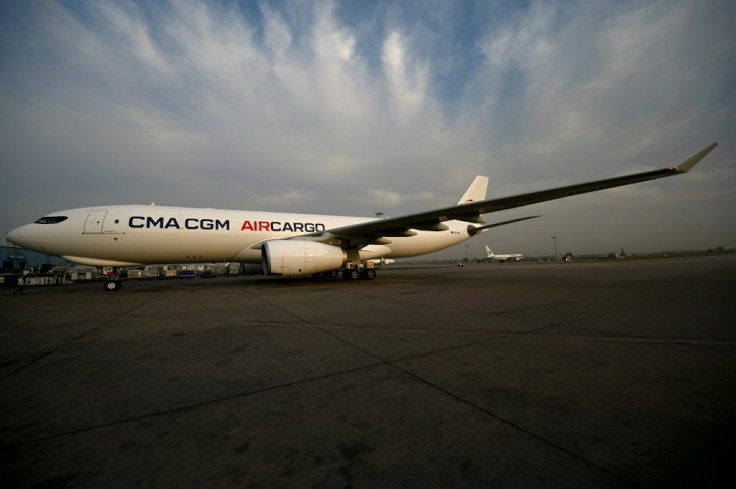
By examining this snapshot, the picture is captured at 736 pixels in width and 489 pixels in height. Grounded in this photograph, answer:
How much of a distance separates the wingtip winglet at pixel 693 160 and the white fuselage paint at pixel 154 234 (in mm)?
12639

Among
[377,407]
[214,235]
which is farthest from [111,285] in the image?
[377,407]

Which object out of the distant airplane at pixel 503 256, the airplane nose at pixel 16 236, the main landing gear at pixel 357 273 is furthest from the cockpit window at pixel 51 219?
the distant airplane at pixel 503 256

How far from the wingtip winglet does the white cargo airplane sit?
2.13m

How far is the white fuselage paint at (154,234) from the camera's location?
33.2ft

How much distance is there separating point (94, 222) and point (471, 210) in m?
13.5

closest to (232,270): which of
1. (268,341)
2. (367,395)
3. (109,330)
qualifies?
(109,330)

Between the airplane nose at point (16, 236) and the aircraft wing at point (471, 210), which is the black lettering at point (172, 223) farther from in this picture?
the aircraft wing at point (471, 210)

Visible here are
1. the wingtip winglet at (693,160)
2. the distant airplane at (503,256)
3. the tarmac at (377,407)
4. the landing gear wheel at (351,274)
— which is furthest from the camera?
the distant airplane at (503,256)

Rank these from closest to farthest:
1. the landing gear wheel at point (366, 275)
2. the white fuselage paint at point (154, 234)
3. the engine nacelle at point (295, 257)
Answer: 1. the engine nacelle at point (295, 257)
2. the white fuselage paint at point (154, 234)
3. the landing gear wheel at point (366, 275)

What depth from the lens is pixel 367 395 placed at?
201 centimetres

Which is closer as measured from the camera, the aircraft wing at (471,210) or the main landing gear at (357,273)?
the aircraft wing at (471,210)

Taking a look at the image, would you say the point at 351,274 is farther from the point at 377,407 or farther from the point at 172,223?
the point at 377,407

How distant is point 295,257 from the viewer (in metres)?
10.1

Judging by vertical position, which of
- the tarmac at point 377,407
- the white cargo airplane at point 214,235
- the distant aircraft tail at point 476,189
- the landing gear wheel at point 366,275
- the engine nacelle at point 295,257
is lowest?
the tarmac at point 377,407
